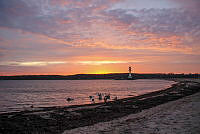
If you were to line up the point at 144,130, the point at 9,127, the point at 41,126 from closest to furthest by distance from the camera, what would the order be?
the point at 144,130
the point at 9,127
the point at 41,126

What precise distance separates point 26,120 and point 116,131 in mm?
8238

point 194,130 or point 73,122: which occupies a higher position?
point 194,130

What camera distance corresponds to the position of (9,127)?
1221cm

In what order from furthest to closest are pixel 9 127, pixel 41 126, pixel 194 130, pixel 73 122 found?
pixel 73 122 < pixel 41 126 < pixel 9 127 < pixel 194 130

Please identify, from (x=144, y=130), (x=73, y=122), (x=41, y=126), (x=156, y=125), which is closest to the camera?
(x=144, y=130)

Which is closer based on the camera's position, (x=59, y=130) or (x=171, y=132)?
(x=171, y=132)

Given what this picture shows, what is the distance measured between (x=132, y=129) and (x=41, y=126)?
21.7ft

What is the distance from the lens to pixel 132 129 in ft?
36.0

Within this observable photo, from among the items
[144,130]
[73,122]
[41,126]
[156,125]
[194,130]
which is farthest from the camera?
[73,122]

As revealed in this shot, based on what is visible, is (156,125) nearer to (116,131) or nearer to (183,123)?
(183,123)

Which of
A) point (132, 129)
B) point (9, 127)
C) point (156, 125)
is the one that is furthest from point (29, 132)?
Answer: point (156, 125)

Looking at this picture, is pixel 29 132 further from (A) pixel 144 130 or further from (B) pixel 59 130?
(A) pixel 144 130

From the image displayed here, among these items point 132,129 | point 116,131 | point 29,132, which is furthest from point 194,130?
point 29,132

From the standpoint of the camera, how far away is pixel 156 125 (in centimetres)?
1146
